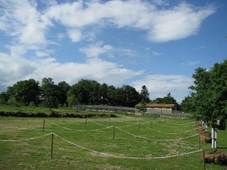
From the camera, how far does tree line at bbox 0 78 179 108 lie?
11575 centimetres

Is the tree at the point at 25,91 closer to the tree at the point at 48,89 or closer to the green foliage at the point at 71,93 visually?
the green foliage at the point at 71,93

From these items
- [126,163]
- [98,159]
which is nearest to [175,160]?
[126,163]

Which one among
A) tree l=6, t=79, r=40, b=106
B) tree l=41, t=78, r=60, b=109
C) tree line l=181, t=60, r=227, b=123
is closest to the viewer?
tree line l=181, t=60, r=227, b=123

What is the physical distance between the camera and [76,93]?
130 m

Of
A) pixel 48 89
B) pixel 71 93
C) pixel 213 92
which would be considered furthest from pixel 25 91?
pixel 213 92

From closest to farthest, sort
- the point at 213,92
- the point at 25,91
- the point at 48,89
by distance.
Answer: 1. the point at 213,92
2. the point at 25,91
3. the point at 48,89

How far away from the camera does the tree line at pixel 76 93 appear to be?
11575 centimetres

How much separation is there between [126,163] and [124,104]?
437 ft

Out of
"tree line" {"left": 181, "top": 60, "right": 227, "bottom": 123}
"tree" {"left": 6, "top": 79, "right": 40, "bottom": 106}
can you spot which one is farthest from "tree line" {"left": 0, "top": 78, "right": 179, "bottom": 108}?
"tree line" {"left": 181, "top": 60, "right": 227, "bottom": 123}

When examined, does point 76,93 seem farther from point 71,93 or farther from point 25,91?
point 25,91

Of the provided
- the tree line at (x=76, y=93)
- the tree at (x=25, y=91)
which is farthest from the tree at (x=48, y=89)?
the tree at (x=25, y=91)

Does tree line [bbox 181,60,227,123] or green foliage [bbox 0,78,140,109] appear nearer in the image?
tree line [bbox 181,60,227,123]

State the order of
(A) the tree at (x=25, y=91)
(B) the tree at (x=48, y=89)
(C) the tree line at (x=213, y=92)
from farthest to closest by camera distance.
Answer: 1. (B) the tree at (x=48, y=89)
2. (A) the tree at (x=25, y=91)
3. (C) the tree line at (x=213, y=92)

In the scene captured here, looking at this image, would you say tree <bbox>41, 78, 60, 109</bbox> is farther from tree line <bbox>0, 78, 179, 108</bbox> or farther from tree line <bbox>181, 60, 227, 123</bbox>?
tree line <bbox>181, 60, 227, 123</bbox>
